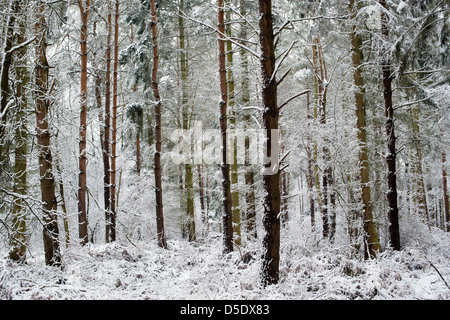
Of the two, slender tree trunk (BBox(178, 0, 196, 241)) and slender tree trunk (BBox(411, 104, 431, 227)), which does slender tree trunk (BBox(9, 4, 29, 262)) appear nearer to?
slender tree trunk (BBox(178, 0, 196, 241))

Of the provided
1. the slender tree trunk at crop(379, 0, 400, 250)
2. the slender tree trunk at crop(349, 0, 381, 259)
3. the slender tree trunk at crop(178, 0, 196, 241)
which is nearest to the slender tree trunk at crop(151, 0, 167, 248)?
the slender tree trunk at crop(178, 0, 196, 241)

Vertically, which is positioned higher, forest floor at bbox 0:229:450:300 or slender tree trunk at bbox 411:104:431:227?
slender tree trunk at bbox 411:104:431:227

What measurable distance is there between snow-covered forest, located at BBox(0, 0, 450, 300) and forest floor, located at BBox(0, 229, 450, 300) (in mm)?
38

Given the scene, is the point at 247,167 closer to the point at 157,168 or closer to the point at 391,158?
the point at 157,168

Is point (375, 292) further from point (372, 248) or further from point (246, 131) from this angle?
point (246, 131)

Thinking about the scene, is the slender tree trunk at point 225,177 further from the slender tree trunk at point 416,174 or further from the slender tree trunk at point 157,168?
the slender tree trunk at point 416,174

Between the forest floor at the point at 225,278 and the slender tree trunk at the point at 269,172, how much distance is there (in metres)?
0.39

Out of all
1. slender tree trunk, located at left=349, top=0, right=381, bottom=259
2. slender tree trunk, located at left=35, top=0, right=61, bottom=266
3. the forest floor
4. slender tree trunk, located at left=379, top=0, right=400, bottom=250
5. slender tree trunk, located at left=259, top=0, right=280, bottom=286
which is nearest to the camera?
the forest floor

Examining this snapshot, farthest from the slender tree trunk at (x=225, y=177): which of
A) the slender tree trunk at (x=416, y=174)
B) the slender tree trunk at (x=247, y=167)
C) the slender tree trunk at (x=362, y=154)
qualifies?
the slender tree trunk at (x=416, y=174)

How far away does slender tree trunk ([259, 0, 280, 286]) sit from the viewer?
479cm

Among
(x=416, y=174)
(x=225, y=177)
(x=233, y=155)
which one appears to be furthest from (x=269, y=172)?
(x=416, y=174)

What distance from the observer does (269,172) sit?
4816mm
